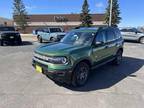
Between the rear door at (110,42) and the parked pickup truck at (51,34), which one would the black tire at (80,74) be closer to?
the rear door at (110,42)

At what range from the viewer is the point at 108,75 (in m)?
7.59

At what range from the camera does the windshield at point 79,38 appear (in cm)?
686

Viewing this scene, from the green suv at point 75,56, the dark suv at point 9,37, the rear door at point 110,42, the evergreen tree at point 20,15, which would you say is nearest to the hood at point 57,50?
the green suv at point 75,56

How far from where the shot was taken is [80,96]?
5473mm

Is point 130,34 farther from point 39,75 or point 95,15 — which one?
point 95,15

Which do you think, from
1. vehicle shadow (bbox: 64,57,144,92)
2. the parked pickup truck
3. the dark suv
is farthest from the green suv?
the dark suv

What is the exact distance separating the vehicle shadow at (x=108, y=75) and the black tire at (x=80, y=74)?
0.53 ft

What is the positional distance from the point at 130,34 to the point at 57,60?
17.3m

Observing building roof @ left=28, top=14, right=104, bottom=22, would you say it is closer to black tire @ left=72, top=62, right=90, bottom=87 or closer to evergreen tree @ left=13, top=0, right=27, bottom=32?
evergreen tree @ left=13, top=0, right=27, bottom=32

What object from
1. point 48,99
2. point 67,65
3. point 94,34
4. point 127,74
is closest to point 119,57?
point 127,74

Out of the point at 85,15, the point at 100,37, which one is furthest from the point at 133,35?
the point at 85,15

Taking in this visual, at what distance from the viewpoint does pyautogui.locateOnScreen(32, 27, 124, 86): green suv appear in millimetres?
5738

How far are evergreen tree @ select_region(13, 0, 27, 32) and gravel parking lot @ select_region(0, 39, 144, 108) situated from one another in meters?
46.8

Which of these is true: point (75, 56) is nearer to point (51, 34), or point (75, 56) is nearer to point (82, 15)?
point (51, 34)
